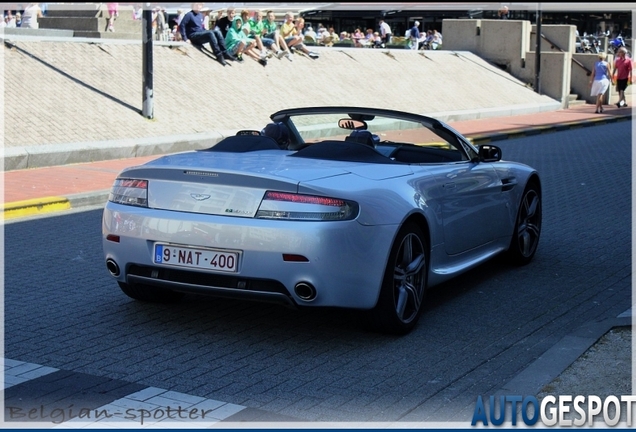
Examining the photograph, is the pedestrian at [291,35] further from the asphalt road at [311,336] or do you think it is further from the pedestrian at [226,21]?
the asphalt road at [311,336]

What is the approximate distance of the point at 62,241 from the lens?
9.05m

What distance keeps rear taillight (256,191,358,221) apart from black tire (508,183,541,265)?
2.90m

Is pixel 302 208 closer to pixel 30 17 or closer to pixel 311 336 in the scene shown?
pixel 311 336

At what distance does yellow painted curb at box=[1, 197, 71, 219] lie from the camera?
10.6 meters

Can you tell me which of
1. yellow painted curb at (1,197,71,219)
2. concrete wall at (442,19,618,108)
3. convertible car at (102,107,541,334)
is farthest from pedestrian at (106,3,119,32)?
convertible car at (102,107,541,334)

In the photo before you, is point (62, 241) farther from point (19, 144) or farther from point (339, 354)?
point (19, 144)

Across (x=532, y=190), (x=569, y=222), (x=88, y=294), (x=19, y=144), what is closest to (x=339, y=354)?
(x=88, y=294)

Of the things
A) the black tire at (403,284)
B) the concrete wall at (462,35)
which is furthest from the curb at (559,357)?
the concrete wall at (462,35)

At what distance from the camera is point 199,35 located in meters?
22.8

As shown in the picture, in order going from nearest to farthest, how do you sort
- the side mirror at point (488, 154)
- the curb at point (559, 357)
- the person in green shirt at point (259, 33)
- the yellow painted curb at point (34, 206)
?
the curb at point (559, 357) < the side mirror at point (488, 154) < the yellow painted curb at point (34, 206) < the person in green shirt at point (259, 33)

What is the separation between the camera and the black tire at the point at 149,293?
256 inches

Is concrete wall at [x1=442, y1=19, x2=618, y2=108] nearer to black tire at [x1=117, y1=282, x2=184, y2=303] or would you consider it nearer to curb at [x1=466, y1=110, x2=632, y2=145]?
curb at [x1=466, y1=110, x2=632, y2=145]

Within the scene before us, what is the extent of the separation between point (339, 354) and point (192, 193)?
1252 millimetres

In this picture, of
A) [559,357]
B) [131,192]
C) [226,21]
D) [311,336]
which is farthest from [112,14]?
[559,357]
